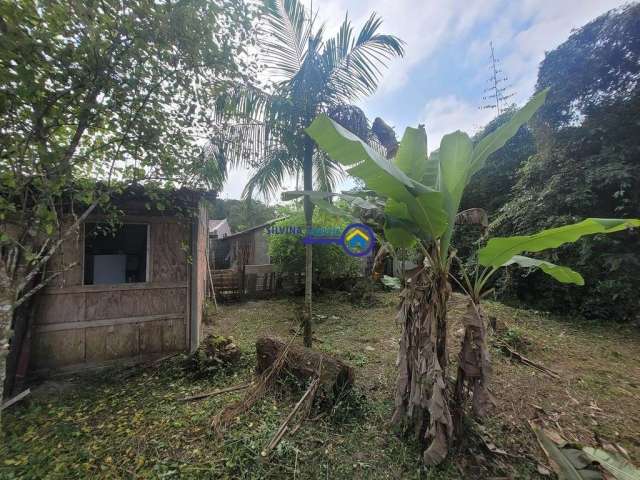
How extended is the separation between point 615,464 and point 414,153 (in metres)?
2.32

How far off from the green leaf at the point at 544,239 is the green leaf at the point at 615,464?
125cm

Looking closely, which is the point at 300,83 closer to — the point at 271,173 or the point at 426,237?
the point at 271,173

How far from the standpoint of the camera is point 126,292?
12.8 feet

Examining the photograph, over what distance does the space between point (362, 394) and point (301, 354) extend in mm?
815

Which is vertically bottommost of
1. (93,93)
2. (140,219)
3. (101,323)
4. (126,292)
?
(101,323)

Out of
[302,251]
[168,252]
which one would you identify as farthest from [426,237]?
[302,251]

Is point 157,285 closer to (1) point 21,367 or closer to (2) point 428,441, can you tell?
(1) point 21,367

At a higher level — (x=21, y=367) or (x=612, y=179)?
(x=612, y=179)

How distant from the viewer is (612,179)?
5316mm

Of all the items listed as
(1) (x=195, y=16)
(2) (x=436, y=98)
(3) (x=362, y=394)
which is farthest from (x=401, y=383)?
(2) (x=436, y=98)

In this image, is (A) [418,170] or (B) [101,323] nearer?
(A) [418,170]

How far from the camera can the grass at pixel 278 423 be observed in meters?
2.05

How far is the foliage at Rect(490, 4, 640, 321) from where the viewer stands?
213 inches

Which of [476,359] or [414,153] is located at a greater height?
[414,153]
